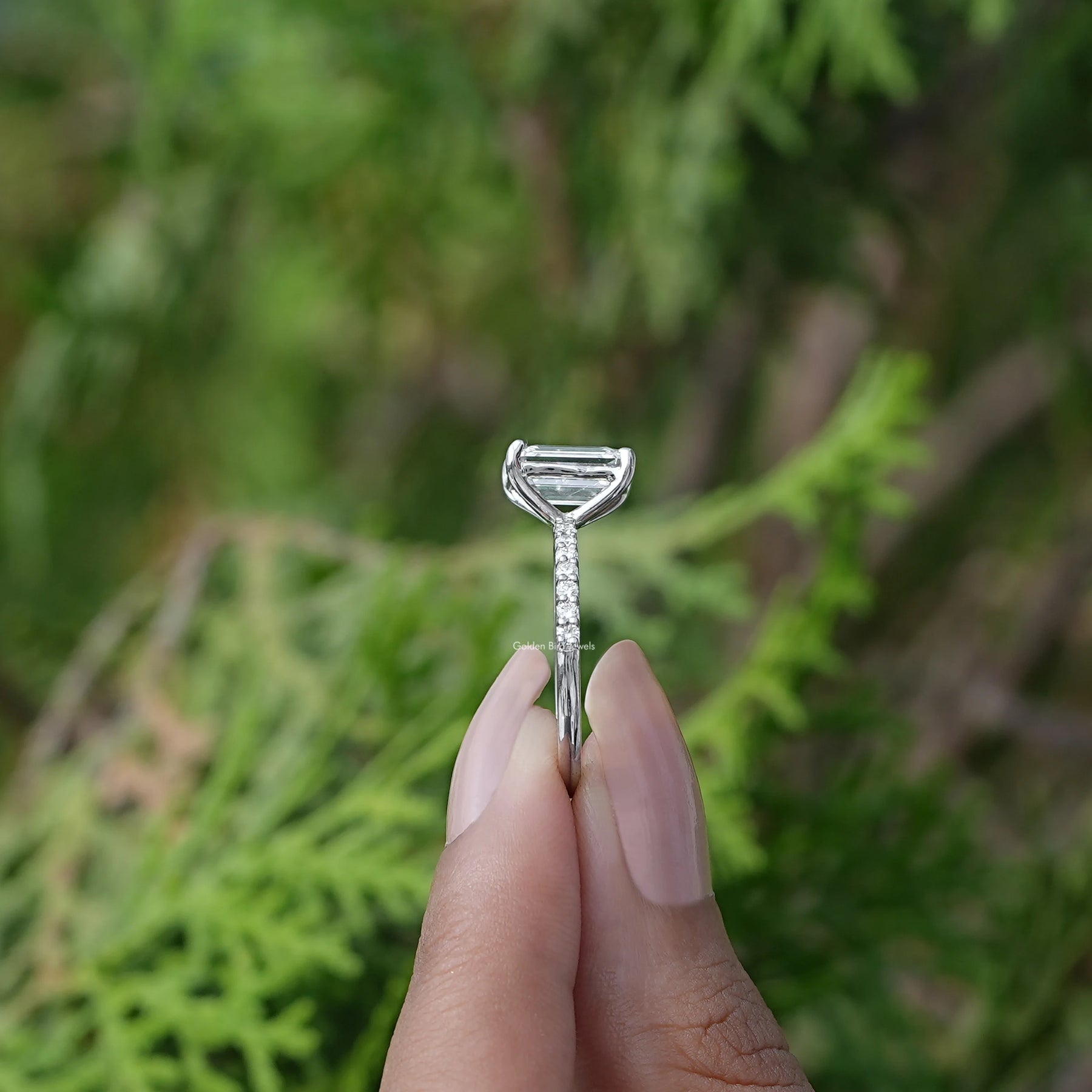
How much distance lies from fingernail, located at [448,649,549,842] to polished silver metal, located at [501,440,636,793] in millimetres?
13

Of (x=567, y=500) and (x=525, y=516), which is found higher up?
(x=525, y=516)

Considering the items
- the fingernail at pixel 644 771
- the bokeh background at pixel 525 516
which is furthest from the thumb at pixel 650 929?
the bokeh background at pixel 525 516

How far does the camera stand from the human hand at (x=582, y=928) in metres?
0.39

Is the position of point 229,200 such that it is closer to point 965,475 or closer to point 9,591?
point 9,591

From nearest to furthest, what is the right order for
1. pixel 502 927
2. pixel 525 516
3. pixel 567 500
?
pixel 502 927 < pixel 567 500 < pixel 525 516

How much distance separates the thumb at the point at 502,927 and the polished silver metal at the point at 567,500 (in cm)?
1

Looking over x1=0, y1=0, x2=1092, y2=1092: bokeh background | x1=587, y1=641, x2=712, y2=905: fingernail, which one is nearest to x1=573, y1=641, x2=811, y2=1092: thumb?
x1=587, y1=641, x2=712, y2=905: fingernail

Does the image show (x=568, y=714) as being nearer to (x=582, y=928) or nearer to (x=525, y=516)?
(x=582, y=928)

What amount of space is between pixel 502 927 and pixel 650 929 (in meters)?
0.06

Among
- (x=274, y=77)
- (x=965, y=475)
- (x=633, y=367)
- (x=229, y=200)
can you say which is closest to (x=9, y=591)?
(x=229, y=200)

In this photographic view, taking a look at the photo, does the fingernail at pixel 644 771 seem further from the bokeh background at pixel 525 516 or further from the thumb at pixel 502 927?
the bokeh background at pixel 525 516

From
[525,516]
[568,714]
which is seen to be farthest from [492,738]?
[525,516]

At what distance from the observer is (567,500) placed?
20.3 inches

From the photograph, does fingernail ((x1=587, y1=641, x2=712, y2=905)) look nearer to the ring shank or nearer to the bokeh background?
the ring shank
